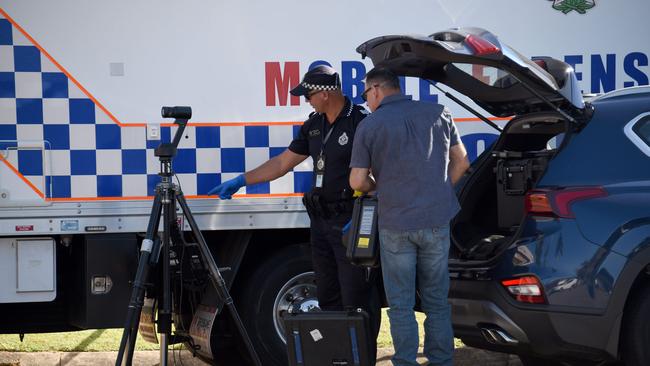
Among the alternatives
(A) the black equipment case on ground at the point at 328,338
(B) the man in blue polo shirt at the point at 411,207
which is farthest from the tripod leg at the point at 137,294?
(B) the man in blue polo shirt at the point at 411,207

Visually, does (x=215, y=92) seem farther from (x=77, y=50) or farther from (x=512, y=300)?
(x=512, y=300)

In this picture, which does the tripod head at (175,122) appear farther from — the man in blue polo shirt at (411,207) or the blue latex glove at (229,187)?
the man in blue polo shirt at (411,207)

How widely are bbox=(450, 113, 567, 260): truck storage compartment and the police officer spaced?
0.60m

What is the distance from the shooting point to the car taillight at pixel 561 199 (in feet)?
14.2

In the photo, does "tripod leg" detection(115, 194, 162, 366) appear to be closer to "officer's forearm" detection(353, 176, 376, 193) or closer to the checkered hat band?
the checkered hat band

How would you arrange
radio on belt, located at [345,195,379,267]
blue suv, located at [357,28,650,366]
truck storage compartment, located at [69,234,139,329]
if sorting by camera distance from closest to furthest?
blue suv, located at [357,28,650,366] → radio on belt, located at [345,195,379,267] → truck storage compartment, located at [69,234,139,329]

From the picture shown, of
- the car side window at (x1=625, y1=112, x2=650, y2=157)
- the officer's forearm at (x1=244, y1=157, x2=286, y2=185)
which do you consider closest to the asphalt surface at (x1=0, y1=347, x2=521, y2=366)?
the officer's forearm at (x1=244, y1=157, x2=286, y2=185)

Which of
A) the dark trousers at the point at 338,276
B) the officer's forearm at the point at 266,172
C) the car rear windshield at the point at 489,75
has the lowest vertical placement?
the dark trousers at the point at 338,276

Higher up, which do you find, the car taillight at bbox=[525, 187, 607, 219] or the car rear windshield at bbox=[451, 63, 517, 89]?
the car rear windshield at bbox=[451, 63, 517, 89]

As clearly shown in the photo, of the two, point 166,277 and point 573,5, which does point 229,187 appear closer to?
point 166,277

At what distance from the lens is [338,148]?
4926 mm

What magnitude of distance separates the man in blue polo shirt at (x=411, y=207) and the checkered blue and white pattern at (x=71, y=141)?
135cm

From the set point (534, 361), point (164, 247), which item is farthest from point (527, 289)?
point (164, 247)

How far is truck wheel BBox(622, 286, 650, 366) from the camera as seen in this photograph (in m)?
4.23
